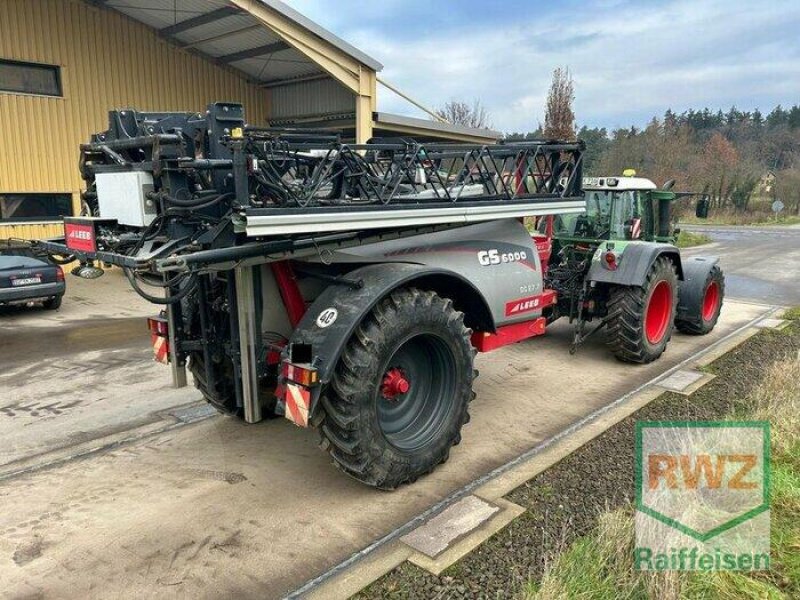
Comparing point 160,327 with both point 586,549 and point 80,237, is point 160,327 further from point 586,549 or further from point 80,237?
point 586,549

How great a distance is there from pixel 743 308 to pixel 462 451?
7.63 metres

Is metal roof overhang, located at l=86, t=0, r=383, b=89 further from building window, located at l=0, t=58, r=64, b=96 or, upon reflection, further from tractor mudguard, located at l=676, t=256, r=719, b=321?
tractor mudguard, located at l=676, t=256, r=719, b=321

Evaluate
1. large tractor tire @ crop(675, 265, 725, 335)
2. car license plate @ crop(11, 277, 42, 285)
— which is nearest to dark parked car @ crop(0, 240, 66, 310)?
car license plate @ crop(11, 277, 42, 285)

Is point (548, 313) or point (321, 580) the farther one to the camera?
point (548, 313)

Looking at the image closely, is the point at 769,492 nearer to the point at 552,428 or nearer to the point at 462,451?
the point at 552,428

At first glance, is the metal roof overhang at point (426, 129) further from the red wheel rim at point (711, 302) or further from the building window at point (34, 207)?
the red wheel rim at point (711, 302)

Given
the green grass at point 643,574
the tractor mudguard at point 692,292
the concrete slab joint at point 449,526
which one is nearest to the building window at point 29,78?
the tractor mudguard at point 692,292

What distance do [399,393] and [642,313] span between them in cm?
357

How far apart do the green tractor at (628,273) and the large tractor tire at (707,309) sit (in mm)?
12

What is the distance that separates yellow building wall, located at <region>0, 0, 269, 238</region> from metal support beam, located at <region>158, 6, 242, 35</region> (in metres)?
0.60

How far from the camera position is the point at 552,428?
5.05m

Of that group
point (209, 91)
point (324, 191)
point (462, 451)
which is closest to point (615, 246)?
point (462, 451)

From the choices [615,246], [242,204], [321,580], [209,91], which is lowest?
[321,580]

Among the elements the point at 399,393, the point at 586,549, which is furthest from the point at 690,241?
the point at 586,549
